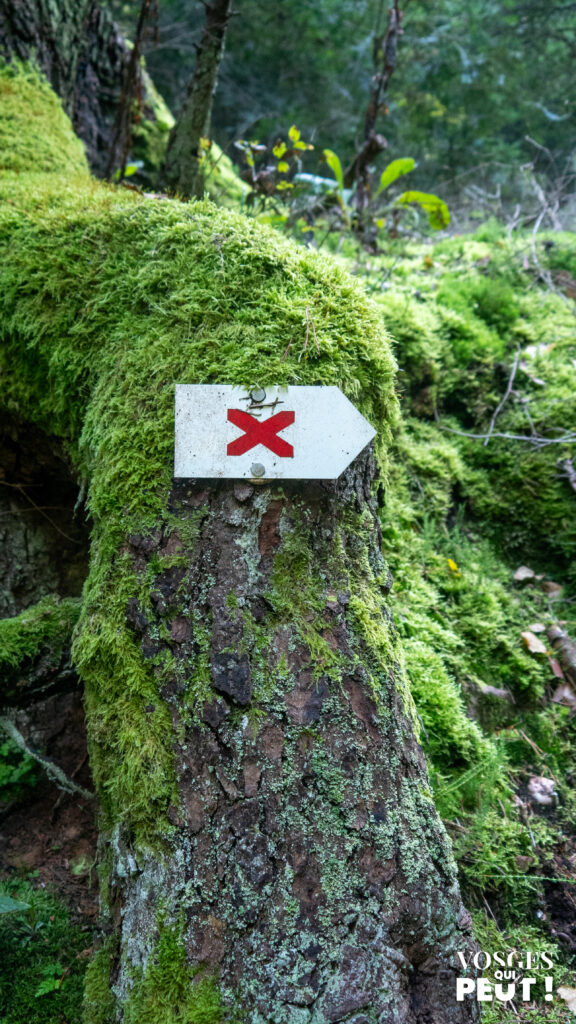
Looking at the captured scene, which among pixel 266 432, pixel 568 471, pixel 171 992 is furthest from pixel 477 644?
pixel 171 992

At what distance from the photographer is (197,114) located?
423 centimetres

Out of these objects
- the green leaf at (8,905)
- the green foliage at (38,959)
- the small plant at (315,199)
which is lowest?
the green foliage at (38,959)

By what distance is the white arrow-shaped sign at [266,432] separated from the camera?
5.83ft

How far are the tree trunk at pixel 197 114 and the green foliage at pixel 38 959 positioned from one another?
4.11 m

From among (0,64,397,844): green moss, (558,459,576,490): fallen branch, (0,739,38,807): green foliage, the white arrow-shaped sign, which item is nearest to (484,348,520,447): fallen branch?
(558,459,576,490): fallen branch

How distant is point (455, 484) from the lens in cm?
338

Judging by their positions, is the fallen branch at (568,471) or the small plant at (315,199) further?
the small plant at (315,199)

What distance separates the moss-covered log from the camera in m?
1.47

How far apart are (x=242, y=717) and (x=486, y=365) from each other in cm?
297

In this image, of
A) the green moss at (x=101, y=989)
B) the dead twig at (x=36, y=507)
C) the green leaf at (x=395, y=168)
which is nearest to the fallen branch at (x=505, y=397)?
the green leaf at (x=395, y=168)

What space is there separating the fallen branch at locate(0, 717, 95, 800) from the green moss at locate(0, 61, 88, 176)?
276cm

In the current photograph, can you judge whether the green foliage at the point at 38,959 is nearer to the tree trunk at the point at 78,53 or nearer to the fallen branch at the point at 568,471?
the fallen branch at the point at 568,471

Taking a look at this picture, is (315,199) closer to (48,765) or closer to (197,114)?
(197,114)

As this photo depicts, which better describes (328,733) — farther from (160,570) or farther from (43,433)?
(43,433)
